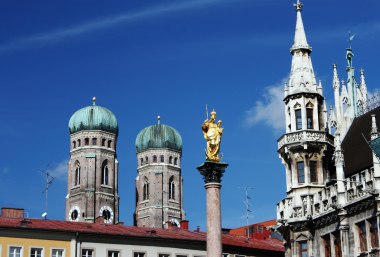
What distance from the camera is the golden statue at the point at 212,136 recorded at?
57.2 m

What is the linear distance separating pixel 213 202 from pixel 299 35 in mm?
29349

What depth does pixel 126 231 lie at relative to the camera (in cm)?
9144

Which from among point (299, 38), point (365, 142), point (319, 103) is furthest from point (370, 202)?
point (299, 38)

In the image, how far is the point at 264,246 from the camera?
323 feet

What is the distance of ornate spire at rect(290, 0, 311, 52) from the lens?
262 ft

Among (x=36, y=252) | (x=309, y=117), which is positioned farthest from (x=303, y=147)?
(x=36, y=252)

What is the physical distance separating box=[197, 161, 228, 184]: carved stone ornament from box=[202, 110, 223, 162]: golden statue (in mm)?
405

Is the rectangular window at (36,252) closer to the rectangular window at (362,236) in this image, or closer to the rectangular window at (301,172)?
the rectangular window at (301,172)

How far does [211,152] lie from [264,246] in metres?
43.0

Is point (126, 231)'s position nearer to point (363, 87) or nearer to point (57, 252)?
point (57, 252)

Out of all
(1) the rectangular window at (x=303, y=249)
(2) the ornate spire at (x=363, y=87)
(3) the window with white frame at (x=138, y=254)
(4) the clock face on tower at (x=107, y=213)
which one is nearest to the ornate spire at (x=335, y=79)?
(2) the ornate spire at (x=363, y=87)

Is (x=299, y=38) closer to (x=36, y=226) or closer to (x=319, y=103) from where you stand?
(x=319, y=103)

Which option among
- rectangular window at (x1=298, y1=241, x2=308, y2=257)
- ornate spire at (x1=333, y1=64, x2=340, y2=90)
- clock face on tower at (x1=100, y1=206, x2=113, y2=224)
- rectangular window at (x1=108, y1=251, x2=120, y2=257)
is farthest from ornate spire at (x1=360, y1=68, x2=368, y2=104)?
clock face on tower at (x1=100, y1=206, x2=113, y2=224)

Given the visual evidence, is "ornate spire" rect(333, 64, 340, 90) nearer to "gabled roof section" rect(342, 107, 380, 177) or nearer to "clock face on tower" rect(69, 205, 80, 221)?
"gabled roof section" rect(342, 107, 380, 177)
